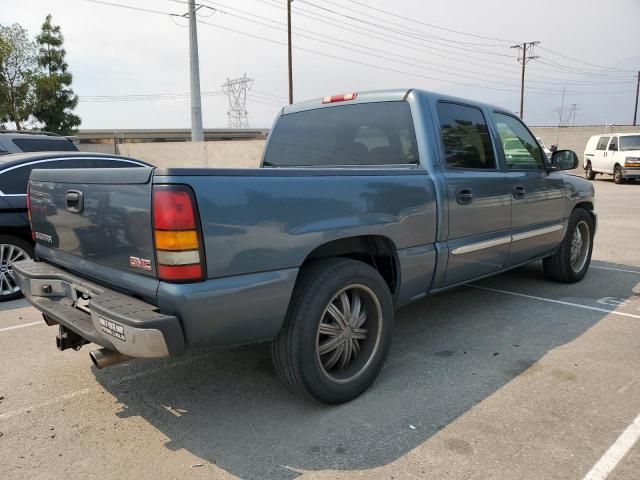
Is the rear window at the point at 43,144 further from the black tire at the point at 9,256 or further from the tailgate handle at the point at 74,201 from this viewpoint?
the tailgate handle at the point at 74,201

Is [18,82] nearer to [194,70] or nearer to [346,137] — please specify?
[194,70]

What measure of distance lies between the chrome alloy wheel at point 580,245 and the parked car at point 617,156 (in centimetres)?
1711

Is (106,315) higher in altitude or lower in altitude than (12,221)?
lower

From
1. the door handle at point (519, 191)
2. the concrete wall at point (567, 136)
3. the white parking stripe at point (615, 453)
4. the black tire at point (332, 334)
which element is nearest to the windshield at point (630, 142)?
the concrete wall at point (567, 136)

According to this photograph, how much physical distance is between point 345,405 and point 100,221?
5.71 ft

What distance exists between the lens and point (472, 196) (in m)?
3.94

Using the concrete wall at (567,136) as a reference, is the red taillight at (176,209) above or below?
below

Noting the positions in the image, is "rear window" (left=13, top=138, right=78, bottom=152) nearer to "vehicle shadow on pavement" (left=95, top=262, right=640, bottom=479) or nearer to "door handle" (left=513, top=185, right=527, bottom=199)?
"vehicle shadow on pavement" (left=95, top=262, right=640, bottom=479)

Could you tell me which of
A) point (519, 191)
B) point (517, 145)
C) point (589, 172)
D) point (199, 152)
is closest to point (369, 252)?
point (519, 191)

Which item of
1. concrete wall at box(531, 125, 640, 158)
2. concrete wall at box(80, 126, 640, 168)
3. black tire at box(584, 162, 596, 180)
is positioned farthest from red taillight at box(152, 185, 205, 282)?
concrete wall at box(531, 125, 640, 158)

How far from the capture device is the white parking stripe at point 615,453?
8.00 feet

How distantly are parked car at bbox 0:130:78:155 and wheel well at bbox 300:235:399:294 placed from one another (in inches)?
235

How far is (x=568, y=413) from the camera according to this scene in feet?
9.78

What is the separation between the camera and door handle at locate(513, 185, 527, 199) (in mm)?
4489
